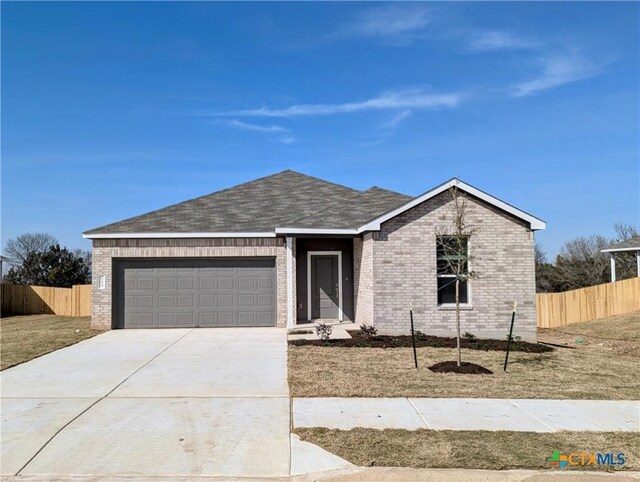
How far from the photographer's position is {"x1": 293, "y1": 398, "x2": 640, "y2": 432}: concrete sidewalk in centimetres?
638

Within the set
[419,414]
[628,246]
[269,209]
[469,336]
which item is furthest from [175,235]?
[628,246]

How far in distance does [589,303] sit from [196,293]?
17.5m

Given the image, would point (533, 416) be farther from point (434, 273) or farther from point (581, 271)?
point (581, 271)

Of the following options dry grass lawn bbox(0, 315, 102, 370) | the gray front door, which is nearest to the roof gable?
the gray front door

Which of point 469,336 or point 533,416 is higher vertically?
point 469,336

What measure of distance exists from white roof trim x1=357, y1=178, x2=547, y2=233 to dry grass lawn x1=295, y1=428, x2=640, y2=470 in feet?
28.3

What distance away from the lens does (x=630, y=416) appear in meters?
6.88

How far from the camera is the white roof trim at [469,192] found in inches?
559

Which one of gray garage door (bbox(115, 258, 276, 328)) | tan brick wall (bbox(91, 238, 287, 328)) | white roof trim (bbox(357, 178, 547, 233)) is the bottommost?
gray garage door (bbox(115, 258, 276, 328))

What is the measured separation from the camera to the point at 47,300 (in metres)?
25.5

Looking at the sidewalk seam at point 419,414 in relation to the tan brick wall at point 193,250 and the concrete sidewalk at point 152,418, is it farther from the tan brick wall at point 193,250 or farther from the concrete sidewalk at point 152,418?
the tan brick wall at point 193,250

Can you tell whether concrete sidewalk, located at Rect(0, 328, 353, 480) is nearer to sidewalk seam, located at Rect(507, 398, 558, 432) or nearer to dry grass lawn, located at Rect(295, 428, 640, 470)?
dry grass lawn, located at Rect(295, 428, 640, 470)

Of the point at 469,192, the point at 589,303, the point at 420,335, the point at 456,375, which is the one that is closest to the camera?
the point at 456,375

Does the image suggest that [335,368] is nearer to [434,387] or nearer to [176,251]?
[434,387]
